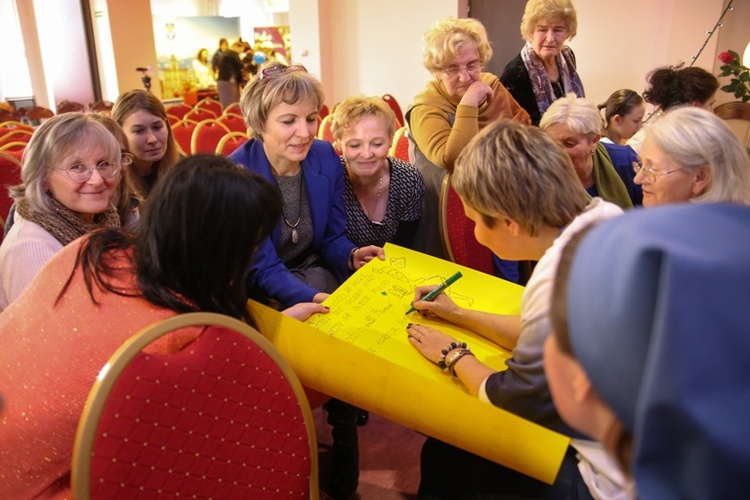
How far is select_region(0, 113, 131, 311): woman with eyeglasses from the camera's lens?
5.18ft

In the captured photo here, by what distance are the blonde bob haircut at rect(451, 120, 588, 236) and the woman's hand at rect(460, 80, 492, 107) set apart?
87cm

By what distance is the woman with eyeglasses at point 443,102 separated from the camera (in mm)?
2250

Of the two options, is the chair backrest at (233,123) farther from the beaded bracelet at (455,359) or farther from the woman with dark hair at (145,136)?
the beaded bracelet at (455,359)


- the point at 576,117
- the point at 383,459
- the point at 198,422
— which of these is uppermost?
the point at 576,117

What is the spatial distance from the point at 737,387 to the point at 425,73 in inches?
296

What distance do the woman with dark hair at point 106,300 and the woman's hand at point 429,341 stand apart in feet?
1.74

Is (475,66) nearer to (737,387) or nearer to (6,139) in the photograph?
(737,387)

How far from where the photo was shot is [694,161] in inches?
64.3

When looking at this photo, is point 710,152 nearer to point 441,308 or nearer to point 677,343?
point 441,308

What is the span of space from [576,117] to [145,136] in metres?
1.83

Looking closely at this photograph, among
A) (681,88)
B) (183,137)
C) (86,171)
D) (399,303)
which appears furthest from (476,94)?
(183,137)

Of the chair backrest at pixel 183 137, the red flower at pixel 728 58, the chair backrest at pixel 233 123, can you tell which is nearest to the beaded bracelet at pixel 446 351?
the chair backrest at pixel 183 137

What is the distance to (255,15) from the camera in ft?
46.0

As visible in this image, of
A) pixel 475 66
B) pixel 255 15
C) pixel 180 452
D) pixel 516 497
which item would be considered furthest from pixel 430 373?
pixel 255 15
